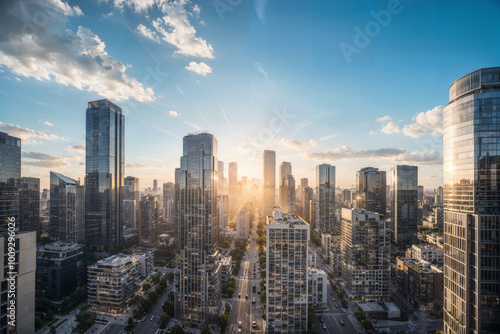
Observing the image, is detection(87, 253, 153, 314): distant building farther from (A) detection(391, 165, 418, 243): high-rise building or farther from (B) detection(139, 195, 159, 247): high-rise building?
(A) detection(391, 165, 418, 243): high-rise building

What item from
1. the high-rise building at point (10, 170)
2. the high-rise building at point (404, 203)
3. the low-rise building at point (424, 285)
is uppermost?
the high-rise building at point (10, 170)

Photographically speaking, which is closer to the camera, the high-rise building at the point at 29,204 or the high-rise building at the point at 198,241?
the high-rise building at the point at 198,241

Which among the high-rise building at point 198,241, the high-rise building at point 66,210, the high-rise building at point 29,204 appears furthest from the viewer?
the high-rise building at point 29,204

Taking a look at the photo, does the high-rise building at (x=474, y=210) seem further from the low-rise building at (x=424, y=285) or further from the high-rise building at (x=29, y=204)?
the high-rise building at (x=29, y=204)

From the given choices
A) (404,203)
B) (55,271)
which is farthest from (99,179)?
(404,203)

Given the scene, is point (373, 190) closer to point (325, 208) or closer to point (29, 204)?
point (325, 208)

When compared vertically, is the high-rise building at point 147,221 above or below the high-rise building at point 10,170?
below

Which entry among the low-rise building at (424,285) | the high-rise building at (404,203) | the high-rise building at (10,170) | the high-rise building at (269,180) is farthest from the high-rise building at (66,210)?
the high-rise building at (404,203)

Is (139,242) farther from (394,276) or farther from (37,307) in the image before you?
(394,276)
